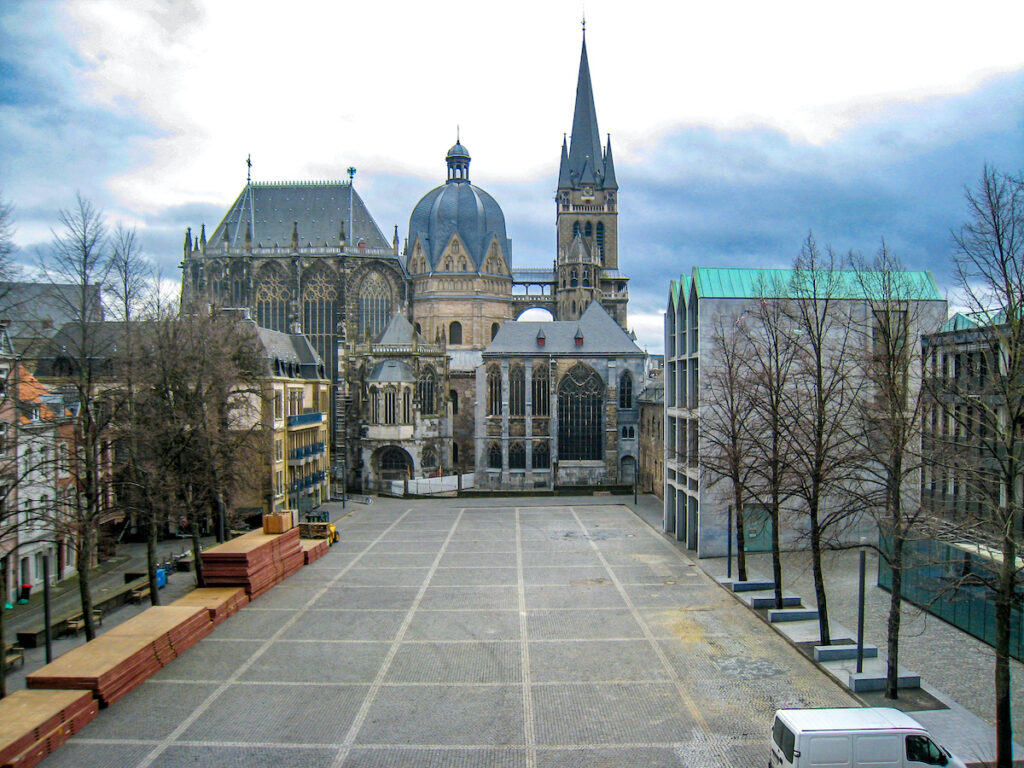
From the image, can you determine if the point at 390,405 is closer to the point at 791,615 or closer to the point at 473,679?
the point at 791,615

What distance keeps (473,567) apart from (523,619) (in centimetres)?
786

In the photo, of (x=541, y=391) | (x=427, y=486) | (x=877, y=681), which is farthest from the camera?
(x=541, y=391)

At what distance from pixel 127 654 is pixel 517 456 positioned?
43.0m

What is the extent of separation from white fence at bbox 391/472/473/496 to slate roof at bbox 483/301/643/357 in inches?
386

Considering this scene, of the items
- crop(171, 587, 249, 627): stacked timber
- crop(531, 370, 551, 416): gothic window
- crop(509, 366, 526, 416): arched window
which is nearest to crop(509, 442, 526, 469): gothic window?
crop(509, 366, 526, 416): arched window

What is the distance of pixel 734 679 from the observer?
19438 mm

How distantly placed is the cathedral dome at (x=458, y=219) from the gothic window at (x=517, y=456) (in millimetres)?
21352

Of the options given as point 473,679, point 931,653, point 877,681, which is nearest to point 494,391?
point 473,679

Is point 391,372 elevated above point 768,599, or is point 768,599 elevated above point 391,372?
point 391,372

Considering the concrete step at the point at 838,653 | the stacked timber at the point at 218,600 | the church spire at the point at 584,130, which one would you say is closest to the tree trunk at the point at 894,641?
the concrete step at the point at 838,653

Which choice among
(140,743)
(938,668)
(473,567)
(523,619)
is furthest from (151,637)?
(938,668)

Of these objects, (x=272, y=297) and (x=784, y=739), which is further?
(x=272, y=297)

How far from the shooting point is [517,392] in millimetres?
61094

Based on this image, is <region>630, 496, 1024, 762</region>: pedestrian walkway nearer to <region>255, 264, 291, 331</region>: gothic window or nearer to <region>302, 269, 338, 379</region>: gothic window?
<region>302, 269, 338, 379</region>: gothic window
